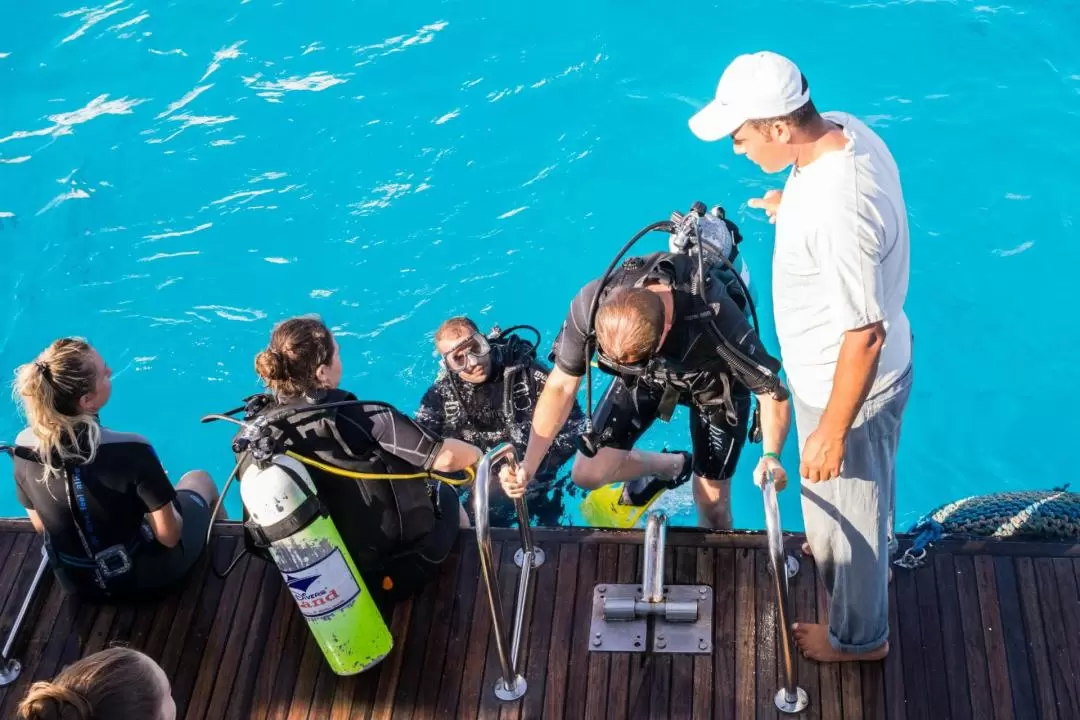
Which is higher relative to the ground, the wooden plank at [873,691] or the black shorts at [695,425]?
the black shorts at [695,425]

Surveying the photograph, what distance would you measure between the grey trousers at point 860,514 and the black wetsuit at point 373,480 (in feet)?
4.90

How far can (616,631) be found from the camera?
4.60 metres

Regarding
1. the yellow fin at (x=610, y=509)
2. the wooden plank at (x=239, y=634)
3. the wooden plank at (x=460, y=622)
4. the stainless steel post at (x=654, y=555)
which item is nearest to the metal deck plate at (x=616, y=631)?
the stainless steel post at (x=654, y=555)

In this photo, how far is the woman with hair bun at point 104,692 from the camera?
2625 millimetres

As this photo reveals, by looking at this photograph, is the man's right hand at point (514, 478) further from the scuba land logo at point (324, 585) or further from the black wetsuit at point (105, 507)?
the black wetsuit at point (105, 507)

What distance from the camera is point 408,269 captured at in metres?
8.40

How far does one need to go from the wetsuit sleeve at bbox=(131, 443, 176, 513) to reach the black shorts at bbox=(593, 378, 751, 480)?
2.01 meters

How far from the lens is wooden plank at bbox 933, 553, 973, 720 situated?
4219mm

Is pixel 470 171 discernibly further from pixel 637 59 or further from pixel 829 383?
pixel 829 383

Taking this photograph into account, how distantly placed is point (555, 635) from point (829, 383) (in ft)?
5.85

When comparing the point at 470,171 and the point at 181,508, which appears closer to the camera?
the point at 181,508

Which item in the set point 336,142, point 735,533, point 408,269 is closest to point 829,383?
point 735,533

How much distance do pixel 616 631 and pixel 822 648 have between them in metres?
0.87

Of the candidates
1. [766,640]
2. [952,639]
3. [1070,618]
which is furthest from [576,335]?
[1070,618]
